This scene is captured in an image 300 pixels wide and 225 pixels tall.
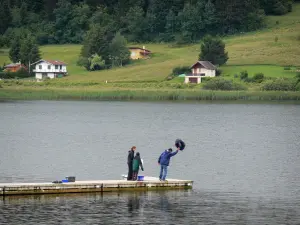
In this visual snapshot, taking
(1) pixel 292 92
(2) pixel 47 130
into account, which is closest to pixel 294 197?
(2) pixel 47 130

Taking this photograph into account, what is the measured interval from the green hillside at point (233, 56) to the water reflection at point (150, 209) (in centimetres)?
9953

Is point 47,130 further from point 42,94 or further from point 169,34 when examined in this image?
point 169,34

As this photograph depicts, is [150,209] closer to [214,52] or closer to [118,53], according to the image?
[214,52]

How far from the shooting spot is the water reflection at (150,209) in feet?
131

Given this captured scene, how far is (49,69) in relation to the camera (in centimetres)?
16412

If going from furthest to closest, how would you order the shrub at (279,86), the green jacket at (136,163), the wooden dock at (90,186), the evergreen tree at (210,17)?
the evergreen tree at (210,17), the shrub at (279,86), the green jacket at (136,163), the wooden dock at (90,186)

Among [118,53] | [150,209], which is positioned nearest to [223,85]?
[118,53]

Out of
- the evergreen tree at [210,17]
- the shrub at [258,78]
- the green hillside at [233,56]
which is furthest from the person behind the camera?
the evergreen tree at [210,17]

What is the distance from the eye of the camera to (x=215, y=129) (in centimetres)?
8638

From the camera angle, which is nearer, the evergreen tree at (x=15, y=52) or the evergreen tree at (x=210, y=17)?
the evergreen tree at (x=15, y=52)

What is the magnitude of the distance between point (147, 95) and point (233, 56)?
41550 millimetres

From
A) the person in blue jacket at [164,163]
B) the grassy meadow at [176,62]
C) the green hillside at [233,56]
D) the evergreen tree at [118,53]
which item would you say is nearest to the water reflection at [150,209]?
the person in blue jacket at [164,163]

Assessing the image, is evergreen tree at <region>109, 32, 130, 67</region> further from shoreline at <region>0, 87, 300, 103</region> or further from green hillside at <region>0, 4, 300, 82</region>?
shoreline at <region>0, 87, 300, 103</region>

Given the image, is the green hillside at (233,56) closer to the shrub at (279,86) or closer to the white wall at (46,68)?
the white wall at (46,68)
